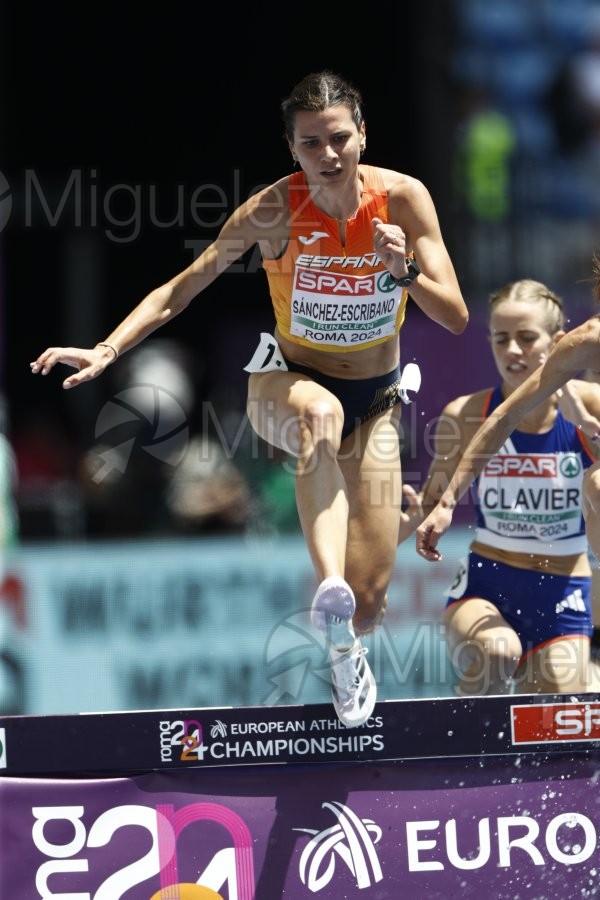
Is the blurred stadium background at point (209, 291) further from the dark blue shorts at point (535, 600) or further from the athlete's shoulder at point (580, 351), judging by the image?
the athlete's shoulder at point (580, 351)

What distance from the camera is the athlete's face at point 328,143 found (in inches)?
164

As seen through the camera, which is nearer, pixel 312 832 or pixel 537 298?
pixel 312 832

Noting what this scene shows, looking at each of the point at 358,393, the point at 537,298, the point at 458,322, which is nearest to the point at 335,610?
the point at 358,393

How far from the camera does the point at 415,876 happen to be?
Result: 13.4 feet

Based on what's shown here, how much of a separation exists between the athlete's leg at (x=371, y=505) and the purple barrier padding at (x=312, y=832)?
2.58 ft

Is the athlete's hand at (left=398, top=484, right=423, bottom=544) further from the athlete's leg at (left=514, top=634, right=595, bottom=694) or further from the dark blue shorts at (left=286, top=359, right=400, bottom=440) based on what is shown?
the athlete's leg at (left=514, top=634, right=595, bottom=694)

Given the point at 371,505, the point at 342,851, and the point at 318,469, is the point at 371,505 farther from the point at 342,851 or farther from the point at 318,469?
the point at 342,851

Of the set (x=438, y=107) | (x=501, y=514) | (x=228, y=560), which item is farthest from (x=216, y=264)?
(x=438, y=107)

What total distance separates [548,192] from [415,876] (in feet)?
25.7

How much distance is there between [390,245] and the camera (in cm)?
400

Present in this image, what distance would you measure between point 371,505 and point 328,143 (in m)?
1.32

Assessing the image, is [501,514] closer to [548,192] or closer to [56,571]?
[56,571]

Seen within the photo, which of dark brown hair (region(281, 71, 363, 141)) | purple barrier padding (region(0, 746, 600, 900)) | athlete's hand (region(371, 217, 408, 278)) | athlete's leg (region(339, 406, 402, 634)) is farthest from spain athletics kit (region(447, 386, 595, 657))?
dark brown hair (region(281, 71, 363, 141))

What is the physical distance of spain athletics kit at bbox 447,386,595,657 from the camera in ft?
15.9
